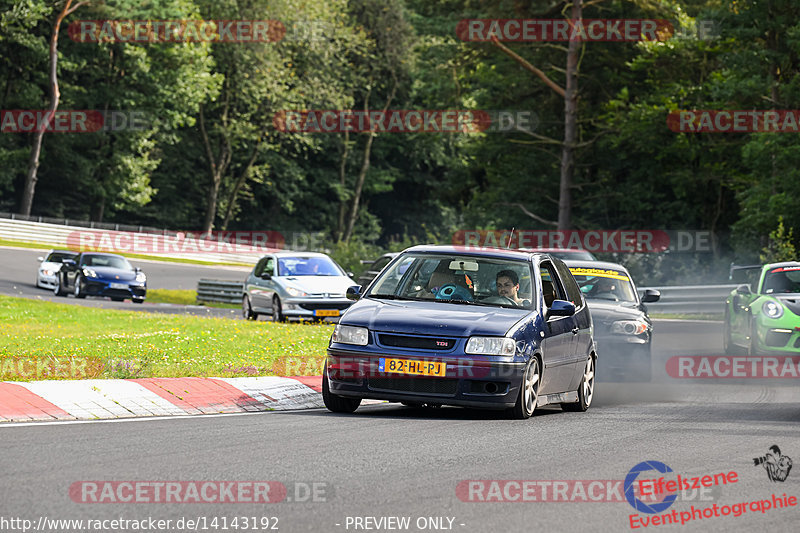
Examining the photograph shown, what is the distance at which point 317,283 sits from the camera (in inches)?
1045

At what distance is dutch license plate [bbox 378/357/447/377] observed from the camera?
1077 centimetres

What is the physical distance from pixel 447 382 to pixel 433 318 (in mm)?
593

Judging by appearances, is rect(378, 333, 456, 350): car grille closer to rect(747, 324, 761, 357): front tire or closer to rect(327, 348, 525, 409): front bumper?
rect(327, 348, 525, 409): front bumper

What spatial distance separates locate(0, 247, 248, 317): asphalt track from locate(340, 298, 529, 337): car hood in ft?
67.8

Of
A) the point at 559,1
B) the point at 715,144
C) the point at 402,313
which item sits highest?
the point at 559,1

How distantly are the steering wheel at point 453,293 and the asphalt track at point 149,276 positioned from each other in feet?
66.6

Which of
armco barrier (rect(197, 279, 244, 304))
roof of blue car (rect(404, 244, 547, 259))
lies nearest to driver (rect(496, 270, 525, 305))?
roof of blue car (rect(404, 244, 547, 259))

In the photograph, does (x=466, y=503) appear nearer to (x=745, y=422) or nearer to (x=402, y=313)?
(x=402, y=313)

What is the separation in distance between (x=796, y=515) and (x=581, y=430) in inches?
147

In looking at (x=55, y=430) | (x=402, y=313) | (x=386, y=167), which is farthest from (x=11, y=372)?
(x=386, y=167)

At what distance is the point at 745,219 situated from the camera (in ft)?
128

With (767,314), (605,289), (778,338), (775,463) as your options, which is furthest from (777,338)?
(775,463)

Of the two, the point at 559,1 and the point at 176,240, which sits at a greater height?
the point at 559,1

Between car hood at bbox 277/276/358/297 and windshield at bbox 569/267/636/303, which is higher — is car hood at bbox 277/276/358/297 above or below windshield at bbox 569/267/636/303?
below
